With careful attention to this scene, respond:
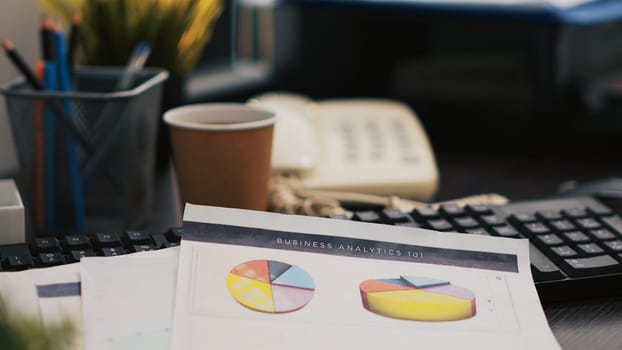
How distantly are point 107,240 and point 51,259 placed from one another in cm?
4

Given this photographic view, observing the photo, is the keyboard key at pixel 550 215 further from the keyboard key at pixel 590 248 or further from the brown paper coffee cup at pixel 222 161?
the brown paper coffee cup at pixel 222 161

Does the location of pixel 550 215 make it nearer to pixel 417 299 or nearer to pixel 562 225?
pixel 562 225

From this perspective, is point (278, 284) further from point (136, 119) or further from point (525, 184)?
point (525, 184)

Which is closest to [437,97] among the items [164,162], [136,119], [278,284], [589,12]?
[589,12]

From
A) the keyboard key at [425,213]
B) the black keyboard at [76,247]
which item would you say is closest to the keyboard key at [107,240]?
the black keyboard at [76,247]

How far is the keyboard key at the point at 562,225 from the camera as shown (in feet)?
1.94

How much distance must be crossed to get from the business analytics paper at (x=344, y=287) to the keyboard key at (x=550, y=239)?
2.0 inches

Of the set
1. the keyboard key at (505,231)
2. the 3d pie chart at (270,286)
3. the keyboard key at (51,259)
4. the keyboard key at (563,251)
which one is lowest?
the keyboard key at (505,231)

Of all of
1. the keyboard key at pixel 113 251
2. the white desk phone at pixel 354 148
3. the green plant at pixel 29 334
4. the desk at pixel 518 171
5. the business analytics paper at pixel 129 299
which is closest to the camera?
the green plant at pixel 29 334

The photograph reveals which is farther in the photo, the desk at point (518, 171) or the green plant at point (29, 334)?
the desk at point (518, 171)

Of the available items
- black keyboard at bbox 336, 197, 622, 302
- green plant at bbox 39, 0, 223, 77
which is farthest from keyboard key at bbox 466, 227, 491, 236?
green plant at bbox 39, 0, 223, 77

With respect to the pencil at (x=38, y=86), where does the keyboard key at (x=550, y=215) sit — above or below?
below

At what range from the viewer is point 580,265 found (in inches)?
21.0

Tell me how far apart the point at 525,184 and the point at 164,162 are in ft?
1.34
